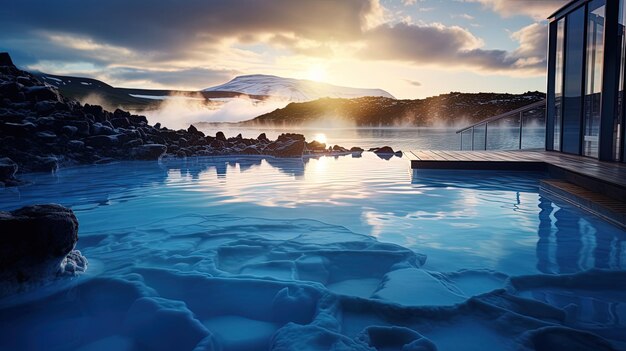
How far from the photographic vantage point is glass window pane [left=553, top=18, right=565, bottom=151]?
989cm

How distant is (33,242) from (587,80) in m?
9.74

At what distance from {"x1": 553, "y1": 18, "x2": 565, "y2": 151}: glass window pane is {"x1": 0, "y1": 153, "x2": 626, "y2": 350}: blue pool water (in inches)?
177

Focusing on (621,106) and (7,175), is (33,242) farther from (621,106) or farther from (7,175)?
(621,106)

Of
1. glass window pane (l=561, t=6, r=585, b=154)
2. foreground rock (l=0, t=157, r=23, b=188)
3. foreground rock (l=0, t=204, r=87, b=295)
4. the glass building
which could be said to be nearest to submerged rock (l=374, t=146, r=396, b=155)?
the glass building

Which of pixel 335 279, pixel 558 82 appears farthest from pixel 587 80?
pixel 335 279

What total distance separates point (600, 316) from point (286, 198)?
15.8 feet

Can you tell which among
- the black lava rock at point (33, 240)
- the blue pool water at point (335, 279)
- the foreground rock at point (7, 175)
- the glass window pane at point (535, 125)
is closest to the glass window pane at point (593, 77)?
the glass window pane at point (535, 125)

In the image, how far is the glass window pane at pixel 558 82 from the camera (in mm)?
9891

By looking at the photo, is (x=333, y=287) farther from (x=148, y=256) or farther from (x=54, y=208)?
(x=54, y=208)

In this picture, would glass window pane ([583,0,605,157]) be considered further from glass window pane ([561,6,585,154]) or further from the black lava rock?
the black lava rock

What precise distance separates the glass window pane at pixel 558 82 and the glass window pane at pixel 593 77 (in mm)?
1272

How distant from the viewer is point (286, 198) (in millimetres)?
6836

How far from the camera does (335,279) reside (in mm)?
3387

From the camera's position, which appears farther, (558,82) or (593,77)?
(558,82)
